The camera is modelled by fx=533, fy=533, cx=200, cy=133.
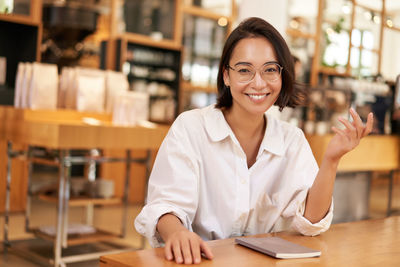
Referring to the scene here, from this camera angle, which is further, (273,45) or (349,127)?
(273,45)

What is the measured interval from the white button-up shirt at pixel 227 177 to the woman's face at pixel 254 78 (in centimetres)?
12

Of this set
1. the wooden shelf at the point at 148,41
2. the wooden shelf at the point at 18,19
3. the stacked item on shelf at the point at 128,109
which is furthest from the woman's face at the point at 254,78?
the wooden shelf at the point at 148,41

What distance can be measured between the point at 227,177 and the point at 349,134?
0.41 m

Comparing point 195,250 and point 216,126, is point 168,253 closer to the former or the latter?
point 195,250

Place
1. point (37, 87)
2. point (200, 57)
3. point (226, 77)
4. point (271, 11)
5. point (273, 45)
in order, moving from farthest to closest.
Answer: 1. point (200, 57)
2. point (37, 87)
3. point (271, 11)
4. point (226, 77)
5. point (273, 45)

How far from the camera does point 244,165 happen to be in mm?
1671

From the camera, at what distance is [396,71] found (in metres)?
10.7

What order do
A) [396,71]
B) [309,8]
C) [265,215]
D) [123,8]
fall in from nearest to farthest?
1. [265,215]
2. [123,8]
3. [309,8]
4. [396,71]

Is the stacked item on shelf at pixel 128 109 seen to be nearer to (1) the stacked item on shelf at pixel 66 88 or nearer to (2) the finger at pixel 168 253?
(1) the stacked item on shelf at pixel 66 88

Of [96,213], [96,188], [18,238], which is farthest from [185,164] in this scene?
[96,213]

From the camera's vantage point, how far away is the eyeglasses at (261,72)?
162 centimetres

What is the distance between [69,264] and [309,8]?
6.06m

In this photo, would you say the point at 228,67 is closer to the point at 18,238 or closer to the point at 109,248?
the point at 109,248

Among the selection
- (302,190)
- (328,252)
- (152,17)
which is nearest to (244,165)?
(302,190)
